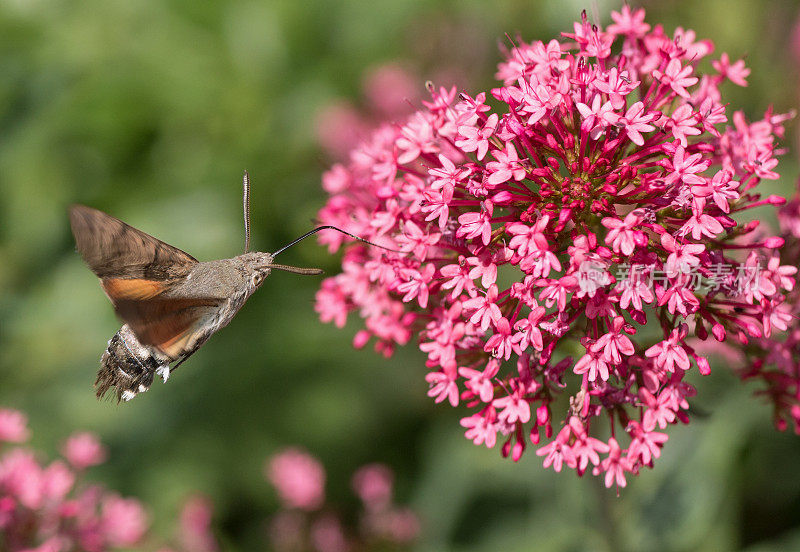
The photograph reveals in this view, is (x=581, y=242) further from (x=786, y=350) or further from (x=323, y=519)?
(x=323, y=519)

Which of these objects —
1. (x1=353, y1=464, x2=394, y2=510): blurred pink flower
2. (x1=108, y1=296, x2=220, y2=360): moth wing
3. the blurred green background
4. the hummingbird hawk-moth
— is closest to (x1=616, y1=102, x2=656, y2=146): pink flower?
the hummingbird hawk-moth

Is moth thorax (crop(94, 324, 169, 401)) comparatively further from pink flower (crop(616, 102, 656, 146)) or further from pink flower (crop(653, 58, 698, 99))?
pink flower (crop(653, 58, 698, 99))

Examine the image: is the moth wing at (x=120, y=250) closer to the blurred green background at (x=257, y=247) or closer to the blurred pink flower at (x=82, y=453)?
the blurred green background at (x=257, y=247)

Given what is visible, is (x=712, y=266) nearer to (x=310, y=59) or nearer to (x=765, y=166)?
(x=765, y=166)

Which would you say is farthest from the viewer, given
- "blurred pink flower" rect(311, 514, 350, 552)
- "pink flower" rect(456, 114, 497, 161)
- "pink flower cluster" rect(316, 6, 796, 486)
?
"blurred pink flower" rect(311, 514, 350, 552)

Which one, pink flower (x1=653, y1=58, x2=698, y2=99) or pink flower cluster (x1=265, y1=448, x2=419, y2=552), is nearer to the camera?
pink flower (x1=653, y1=58, x2=698, y2=99)

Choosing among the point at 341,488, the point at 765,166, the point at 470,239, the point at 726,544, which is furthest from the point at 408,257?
the point at 341,488

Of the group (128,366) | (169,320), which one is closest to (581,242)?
(169,320)
